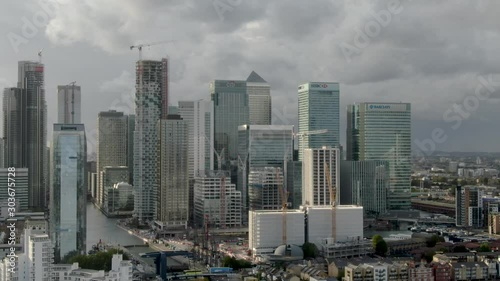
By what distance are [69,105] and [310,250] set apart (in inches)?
423

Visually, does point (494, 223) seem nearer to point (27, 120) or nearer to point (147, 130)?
point (147, 130)

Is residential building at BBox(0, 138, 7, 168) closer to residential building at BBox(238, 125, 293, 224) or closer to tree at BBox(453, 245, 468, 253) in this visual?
residential building at BBox(238, 125, 293, 224)

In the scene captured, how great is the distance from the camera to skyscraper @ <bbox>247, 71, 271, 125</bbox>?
97.5ft

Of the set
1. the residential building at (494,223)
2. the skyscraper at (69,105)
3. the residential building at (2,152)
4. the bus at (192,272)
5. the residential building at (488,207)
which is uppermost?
the skyscraper at (69,105)

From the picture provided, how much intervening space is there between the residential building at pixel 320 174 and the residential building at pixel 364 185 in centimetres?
376

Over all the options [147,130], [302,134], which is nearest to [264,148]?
[302,134]

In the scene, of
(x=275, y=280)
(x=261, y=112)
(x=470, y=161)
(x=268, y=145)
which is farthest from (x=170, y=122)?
(x=470, y=161)

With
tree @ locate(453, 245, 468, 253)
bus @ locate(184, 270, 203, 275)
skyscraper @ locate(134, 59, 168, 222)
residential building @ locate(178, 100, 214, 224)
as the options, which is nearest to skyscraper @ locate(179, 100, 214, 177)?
residential building @ locate(178, 100, 214, 224)

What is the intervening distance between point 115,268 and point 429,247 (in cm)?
878

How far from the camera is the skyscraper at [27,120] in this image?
23969mm

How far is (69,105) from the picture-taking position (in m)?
22.1

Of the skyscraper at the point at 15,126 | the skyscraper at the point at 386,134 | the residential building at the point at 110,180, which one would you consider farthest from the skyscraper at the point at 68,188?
the skyscraper at the point at 386,134

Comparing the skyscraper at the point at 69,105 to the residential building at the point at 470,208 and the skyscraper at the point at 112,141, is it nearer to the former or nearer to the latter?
the skyscraper at the point at 112,141

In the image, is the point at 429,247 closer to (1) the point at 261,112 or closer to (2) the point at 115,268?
(2) the point at 115,268
